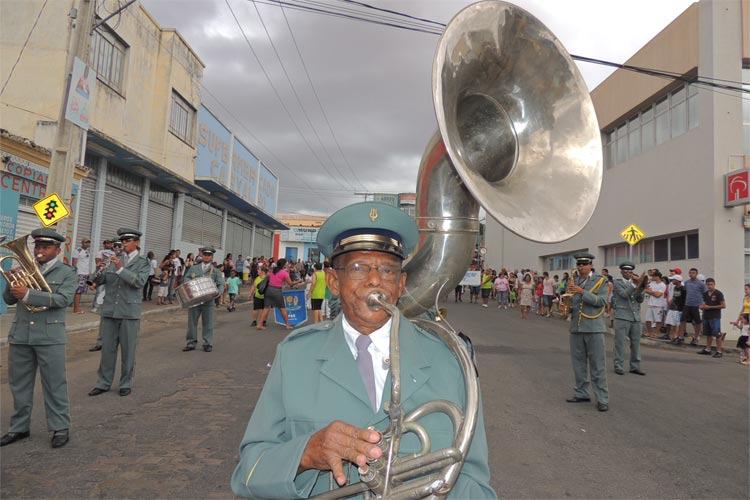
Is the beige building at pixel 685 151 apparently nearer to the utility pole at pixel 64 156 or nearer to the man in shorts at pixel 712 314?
the man in shorts at pixel 712 314

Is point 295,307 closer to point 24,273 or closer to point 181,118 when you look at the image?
point 24,273

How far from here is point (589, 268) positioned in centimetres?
658

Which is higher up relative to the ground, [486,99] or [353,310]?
[486,99]

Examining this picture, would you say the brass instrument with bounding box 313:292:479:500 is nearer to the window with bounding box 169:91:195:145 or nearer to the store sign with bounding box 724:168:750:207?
the store sign with bounding box 724:168:750:207

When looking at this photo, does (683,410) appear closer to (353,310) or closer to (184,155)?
(353,310)

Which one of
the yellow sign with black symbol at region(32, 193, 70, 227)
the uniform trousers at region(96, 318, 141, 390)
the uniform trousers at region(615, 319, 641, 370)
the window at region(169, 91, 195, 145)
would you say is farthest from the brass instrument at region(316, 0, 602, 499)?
the window at region(169, 91, 195, 145)

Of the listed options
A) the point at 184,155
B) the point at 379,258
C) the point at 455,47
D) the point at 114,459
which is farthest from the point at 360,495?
the point at 184,155

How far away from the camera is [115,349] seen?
5727 mm

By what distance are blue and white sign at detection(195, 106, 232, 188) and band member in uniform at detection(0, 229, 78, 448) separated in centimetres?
1805

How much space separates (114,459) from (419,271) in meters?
2.94

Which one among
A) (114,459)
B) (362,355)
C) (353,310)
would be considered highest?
(353,310)

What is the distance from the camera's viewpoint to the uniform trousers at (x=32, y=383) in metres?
4.10

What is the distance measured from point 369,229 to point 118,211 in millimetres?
16991

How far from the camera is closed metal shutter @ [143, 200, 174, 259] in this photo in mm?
18578
